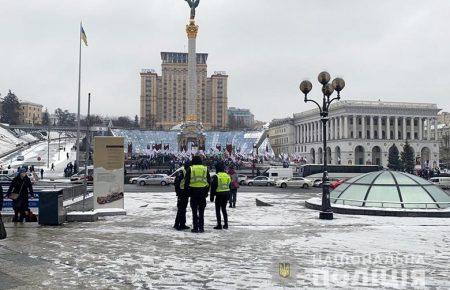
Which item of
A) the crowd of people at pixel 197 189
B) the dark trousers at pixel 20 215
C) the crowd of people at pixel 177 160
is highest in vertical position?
the crowd of people at pixel 177 160

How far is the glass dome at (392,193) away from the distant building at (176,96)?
16546cm

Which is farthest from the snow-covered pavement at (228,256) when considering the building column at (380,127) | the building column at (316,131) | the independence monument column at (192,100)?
the building column at (316,131)

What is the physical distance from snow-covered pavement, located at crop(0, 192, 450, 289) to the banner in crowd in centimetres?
255

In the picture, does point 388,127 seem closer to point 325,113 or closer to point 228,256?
point 325,113

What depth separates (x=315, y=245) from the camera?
998 centimetres

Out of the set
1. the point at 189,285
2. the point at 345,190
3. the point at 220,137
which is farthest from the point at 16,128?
the point at 189,285

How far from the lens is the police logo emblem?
718cm

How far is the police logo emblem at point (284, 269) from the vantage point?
7.18 m

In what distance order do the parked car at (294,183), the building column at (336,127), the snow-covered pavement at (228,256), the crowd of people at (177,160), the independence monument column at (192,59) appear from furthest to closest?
the building column at (336,127), the independence monument column at (192,59), the crowd of people at (177,160), the parked car at (294,183), the snow-covered pavement at (228,256)

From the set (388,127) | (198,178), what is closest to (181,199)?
(198,178)

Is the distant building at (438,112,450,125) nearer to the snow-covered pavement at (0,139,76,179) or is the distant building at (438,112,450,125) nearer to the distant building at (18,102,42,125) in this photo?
the snow-covered pavement at (0,139,76,179)

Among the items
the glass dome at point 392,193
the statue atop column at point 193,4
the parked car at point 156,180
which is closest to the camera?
the glass dome at point 392,193

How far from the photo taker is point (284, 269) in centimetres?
754

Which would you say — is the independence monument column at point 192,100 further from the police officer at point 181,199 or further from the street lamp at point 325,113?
the police officer at point 181,199
